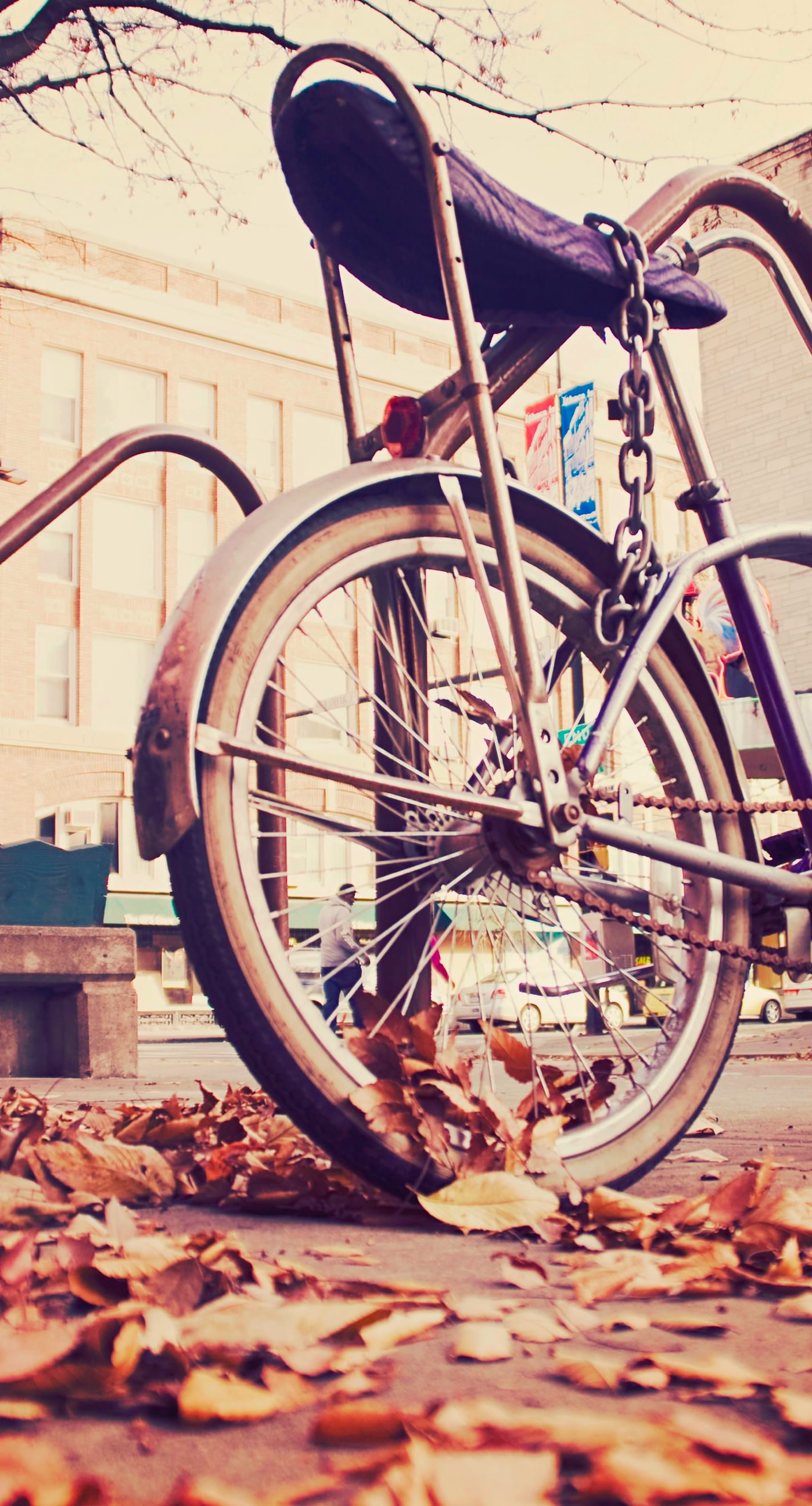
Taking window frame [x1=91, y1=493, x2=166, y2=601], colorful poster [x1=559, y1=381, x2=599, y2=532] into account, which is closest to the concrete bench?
colorful poster [x1=559, y1=381, x2=599, y2=532]

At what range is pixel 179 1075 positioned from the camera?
8.99 meters

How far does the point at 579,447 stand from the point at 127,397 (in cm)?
1482

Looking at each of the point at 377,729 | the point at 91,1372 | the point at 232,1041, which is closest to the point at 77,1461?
the point at 91,1372

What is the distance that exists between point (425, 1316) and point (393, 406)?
5.00 feet

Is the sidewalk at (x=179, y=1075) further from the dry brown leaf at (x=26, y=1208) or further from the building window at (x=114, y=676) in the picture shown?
the building window at (x=114, y=676)

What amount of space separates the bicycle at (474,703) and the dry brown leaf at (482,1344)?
→ 0.59 meters

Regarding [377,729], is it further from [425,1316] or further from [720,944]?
[425,1316]

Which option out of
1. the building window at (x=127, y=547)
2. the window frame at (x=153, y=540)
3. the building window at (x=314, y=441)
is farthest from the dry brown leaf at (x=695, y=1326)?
the building window at (x=314, y=441)

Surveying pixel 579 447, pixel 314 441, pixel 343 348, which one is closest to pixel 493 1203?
pixel 343 348

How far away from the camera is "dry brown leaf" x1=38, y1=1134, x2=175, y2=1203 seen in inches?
88.9

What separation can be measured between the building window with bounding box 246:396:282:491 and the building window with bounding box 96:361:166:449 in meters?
2.37

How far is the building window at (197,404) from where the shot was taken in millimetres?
33156

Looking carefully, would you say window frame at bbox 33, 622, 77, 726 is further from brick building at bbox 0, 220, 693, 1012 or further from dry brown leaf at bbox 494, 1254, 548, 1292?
dry brown leaf at bbox 494, 1254, 548, 1292

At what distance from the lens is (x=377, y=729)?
278cm
